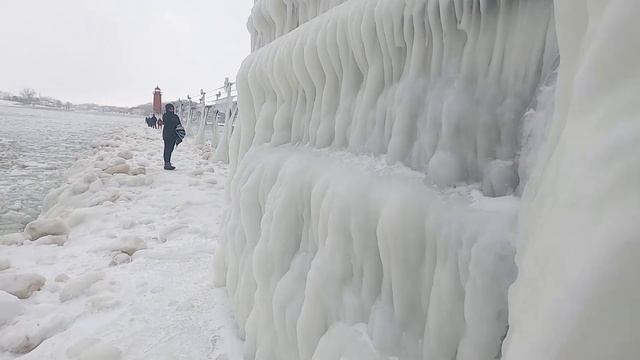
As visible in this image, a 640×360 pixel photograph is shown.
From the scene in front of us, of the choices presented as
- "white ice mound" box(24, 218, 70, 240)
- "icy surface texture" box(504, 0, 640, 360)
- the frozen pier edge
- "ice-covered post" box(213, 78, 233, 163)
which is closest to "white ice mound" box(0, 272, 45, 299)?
"white ice mound" box(24, 218, 70, 240)

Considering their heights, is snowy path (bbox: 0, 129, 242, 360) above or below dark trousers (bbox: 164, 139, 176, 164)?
below

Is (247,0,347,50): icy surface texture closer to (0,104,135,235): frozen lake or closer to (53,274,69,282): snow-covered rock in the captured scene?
(53,274,69,282): snow-covered rock

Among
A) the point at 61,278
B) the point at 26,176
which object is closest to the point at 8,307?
the point at 61,278

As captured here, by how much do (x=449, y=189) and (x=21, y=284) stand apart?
2.42m

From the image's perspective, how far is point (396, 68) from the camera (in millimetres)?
1199

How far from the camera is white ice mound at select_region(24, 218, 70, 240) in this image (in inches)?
128

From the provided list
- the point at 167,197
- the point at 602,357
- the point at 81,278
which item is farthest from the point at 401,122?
the point at 167,197

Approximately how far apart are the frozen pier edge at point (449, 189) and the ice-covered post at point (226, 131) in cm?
619

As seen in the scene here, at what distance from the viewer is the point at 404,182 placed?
107cm

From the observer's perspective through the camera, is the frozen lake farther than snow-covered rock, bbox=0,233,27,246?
Yes

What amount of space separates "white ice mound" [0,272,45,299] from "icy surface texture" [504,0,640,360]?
255 centimetres

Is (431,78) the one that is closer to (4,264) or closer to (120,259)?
(120,259)

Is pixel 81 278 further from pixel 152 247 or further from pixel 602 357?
pixel 602 357

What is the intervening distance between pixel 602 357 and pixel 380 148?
0.84m
